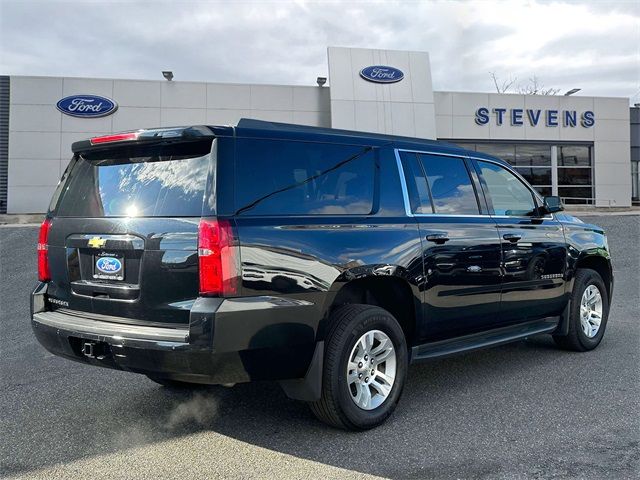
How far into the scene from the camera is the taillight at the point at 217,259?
3.13 m

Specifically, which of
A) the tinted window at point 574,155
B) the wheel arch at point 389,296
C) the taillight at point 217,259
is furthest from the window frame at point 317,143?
the tinted window at point 574,155

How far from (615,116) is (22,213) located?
90.2 ft

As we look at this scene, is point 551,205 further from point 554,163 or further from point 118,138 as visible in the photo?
point 554,163

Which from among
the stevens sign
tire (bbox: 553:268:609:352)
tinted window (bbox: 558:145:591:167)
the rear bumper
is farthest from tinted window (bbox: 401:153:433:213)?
tinted window (bbox: 558:145:591:167)

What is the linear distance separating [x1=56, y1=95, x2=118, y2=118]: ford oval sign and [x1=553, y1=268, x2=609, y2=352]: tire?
828 inches

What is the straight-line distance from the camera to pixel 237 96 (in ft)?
78.6

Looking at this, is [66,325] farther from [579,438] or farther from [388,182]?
[579,438]

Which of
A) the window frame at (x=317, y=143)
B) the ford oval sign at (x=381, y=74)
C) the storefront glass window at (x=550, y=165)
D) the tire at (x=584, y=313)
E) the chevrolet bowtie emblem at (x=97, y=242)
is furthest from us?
the storefront glass window at (x=550, y=165)

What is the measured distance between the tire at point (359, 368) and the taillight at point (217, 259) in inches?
33.9

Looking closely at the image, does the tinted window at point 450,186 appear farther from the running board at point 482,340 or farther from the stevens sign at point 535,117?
the stevens sign at point 535,117

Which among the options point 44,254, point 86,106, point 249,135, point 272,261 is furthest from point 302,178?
point 86,106

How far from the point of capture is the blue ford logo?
3.48 m

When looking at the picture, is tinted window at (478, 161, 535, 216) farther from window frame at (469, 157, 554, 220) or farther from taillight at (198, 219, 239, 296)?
taillight at (198, 219, 239, 296)

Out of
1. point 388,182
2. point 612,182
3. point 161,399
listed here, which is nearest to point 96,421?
point 161,399
